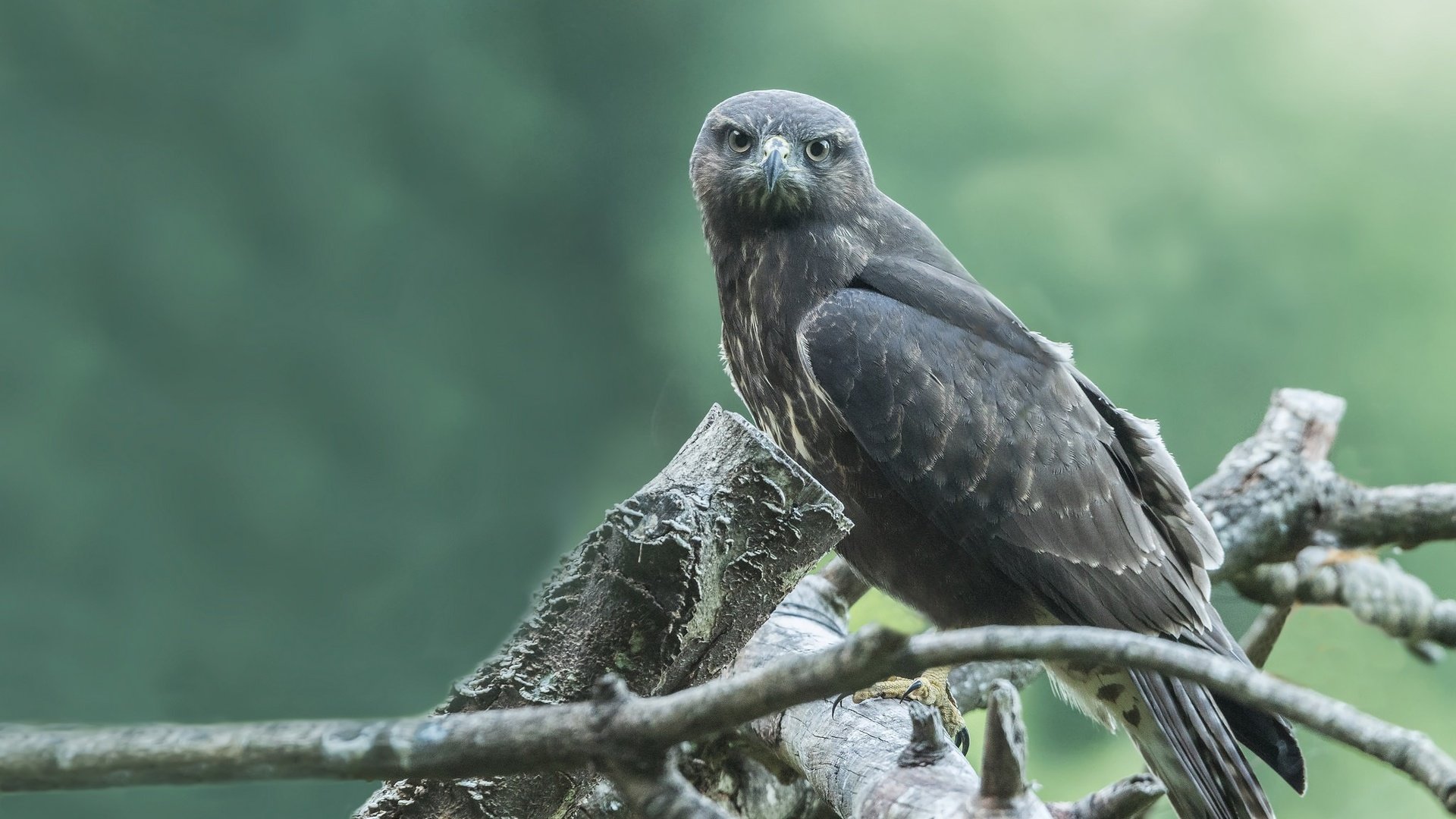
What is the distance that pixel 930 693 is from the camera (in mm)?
2465

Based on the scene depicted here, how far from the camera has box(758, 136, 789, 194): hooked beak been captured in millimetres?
2510

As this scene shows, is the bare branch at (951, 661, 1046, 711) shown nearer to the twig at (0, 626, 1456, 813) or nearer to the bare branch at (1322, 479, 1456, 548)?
the bare branch at (1322, 479, 1456, 548)

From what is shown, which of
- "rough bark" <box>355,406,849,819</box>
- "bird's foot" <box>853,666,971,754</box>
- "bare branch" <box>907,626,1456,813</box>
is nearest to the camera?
"bare branch" <box>907,626,1456,813</box>

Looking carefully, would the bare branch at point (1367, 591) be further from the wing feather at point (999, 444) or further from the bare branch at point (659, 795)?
the bare branch at point (659, 795)

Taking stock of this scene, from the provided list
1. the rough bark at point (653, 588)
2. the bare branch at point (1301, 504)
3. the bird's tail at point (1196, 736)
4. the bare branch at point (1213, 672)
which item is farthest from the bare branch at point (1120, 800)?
the bare branch at point (1301, 504)

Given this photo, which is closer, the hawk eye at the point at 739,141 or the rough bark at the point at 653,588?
the rough bark at the point at 653,588

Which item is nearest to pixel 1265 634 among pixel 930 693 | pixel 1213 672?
pixel 930 693

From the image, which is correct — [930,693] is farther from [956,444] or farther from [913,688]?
[956,444]

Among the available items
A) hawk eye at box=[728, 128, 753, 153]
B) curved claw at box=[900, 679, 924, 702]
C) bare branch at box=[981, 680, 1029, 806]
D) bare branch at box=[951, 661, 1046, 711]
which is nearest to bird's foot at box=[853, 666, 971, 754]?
curved claw at box=[900, 679, 924, 702]

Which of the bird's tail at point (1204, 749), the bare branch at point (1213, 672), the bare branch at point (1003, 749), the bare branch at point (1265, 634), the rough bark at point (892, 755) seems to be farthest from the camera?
the bare branch at point (1265, 634)

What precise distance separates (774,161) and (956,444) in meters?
0.75

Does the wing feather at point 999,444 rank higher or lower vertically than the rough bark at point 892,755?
higher

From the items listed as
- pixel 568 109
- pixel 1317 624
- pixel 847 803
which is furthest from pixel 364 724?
pixel 1317 624

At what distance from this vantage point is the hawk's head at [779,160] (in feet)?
8.46
